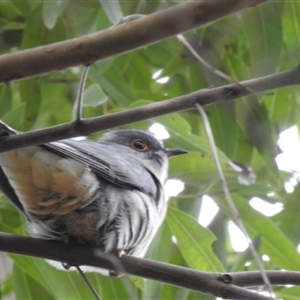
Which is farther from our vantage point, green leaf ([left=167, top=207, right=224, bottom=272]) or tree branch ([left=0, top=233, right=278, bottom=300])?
green leaf ([left=167, top=207, right=224, bottom=272])

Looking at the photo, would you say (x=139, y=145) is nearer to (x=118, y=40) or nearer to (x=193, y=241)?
(x=193, y=241)

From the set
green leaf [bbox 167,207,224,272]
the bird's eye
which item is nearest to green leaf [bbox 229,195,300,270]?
green leaf [bbox 167,207,224,272]

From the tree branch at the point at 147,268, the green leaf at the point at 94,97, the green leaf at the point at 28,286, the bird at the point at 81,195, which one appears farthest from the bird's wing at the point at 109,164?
the green leaf at the point at 28,286

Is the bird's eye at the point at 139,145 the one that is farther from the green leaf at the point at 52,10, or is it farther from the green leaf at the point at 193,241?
the green leaf at the point at 52,10

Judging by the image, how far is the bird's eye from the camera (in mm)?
3568

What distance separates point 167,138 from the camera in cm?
332

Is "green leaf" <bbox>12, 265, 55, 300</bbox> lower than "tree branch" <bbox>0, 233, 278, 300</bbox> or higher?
higher

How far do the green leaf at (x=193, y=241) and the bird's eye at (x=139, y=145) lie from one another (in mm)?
531

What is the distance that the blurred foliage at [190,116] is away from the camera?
2.93 meters

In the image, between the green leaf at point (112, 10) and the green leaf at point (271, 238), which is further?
the green leaf at point (271, 238)

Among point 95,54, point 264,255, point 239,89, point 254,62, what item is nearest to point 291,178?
point 264,255

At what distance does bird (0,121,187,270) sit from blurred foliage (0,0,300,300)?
0.35m

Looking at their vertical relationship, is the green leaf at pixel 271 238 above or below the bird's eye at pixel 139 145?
below

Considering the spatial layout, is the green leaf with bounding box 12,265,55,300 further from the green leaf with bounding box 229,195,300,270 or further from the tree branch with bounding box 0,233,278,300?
the green leaf with bounding box 229,195,300,270
